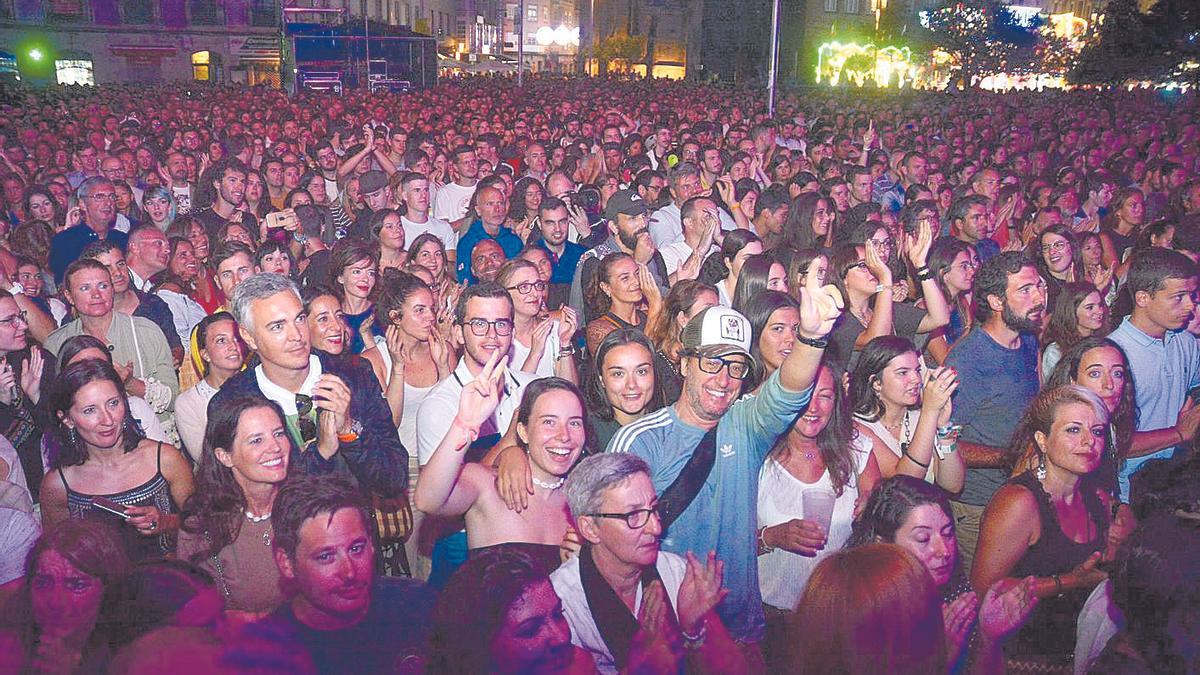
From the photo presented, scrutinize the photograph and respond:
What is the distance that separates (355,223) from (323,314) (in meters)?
3.49

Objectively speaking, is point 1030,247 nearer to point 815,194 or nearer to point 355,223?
point 815,194

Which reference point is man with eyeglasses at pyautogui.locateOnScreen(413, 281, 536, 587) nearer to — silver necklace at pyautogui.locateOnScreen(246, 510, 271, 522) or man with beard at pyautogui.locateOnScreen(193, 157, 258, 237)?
silver necklace at pyautogui.locateOnScreen(246, 510, 271, 522)

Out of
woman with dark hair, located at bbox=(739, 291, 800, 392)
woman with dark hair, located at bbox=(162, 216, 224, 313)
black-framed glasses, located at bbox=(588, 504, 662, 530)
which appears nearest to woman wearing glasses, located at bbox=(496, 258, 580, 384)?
woman with dark hair, located at bbox=(739, 291, 800, 392)

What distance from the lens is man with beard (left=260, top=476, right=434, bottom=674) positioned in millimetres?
2727

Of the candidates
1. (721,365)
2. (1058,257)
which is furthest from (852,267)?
(721,365)

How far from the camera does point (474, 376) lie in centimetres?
411

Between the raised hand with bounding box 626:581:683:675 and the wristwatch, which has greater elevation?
the wristwatch

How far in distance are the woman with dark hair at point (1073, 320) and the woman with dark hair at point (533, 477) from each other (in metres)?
2.62

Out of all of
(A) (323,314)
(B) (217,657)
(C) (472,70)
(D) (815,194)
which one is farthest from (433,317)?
(C) (472,70)

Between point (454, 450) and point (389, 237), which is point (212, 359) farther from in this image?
point (389, 237)

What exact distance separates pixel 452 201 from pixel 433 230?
1942 mm

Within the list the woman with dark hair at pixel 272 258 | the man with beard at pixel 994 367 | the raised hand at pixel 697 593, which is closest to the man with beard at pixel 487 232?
the woman with dark hair at pixel 272 258

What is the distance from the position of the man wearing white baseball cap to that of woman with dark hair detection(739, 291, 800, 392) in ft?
2.33

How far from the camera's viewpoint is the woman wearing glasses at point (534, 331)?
4.64 m
